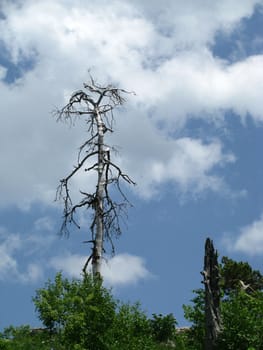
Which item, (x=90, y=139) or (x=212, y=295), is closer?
(x=212, y=295)

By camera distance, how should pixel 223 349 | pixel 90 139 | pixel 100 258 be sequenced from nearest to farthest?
pixel 223 349, pixel 100 258, pixel 90 139

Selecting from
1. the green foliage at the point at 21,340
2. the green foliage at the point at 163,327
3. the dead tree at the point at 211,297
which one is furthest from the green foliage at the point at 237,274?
the green foliage at the point at 21,340

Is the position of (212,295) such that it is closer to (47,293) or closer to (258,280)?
(47,293)

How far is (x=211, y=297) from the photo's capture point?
25.1 meters

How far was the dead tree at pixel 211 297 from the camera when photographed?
24312 millimetres

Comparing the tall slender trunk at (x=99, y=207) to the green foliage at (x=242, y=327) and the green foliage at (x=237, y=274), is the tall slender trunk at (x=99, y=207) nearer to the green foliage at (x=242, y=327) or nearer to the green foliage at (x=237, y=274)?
the green foliage at (x=242, y=327)

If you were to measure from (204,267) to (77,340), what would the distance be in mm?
5544

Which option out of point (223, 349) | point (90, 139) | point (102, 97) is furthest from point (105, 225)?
point (223, 349)

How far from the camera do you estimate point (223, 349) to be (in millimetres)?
23812

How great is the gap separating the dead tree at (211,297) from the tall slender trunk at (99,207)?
17.6 ft

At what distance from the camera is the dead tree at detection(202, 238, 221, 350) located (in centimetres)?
2431

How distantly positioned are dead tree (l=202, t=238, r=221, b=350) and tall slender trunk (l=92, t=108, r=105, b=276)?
17.6ft

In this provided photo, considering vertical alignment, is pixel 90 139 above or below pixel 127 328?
above

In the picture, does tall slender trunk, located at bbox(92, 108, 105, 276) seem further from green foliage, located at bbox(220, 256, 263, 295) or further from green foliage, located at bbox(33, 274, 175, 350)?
green foliage, located at bbox(220, 256, 263, 295)
